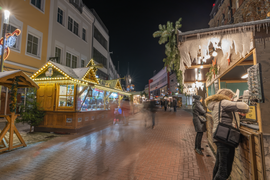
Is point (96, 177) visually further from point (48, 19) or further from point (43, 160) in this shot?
point (48, 19)

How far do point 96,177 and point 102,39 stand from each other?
23.7m

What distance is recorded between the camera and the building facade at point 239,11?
18.3ft

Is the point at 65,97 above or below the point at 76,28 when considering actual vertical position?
below

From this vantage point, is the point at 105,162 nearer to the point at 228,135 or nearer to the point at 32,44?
the point at 228,135

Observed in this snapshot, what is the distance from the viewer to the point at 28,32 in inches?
451

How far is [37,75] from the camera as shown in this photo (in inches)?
335

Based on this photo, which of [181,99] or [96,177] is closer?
[96,177]

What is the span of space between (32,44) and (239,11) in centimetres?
1742

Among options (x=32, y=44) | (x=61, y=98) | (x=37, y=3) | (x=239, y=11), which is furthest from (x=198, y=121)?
(x=37, y=3)

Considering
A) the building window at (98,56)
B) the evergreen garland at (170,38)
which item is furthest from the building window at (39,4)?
the evergreen garland at (170,38)

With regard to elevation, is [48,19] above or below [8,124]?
above

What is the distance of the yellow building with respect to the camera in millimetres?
10217

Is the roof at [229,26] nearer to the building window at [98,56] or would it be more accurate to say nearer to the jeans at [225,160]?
the jeans at [225,160]

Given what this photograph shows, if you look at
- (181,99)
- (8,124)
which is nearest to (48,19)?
(8,124)
